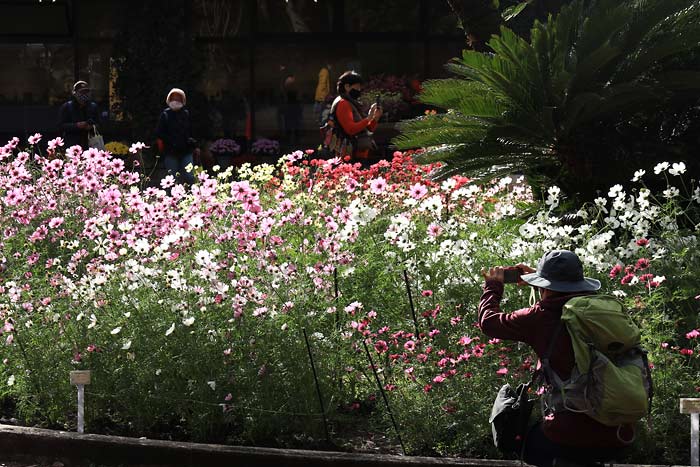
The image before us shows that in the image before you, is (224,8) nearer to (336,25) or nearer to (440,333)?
(336,25)

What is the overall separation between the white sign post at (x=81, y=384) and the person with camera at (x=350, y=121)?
6897 mm

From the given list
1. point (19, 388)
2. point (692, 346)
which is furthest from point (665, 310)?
point (19, 388)

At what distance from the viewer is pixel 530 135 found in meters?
9.92

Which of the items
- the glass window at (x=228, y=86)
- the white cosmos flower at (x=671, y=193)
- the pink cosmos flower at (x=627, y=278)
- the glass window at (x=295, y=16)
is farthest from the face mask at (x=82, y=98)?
the pink cosmos flower at (x=627, y=278)

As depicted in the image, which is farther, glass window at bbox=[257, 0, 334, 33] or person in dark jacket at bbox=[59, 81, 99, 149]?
glass window at bbox=[257, 0, 334, 33]

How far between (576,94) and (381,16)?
46.8 feet

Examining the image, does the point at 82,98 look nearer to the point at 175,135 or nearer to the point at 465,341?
the point at 175,135

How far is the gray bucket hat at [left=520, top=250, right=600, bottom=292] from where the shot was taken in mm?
5309

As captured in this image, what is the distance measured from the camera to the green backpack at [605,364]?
16.2 ft

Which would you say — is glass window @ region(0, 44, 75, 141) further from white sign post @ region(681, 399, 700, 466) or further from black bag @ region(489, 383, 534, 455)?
black bag @ region(489, 383, 534, 455)

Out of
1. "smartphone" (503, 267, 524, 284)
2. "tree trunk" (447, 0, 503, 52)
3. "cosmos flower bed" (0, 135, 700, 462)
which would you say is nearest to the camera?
"smartphone" (503, 267, 524, 284)

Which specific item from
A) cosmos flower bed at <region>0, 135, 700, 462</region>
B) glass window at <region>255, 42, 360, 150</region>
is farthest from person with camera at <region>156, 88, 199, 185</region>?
glass window at <region>255, 42, 360, 150</region>

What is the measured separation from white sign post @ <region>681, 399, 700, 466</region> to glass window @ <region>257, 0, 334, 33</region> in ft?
59.5

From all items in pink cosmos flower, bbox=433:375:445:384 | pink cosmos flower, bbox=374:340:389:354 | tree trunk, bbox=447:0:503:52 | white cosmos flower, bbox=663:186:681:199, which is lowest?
pink cosmos flower, bbox=433:375:445:384
